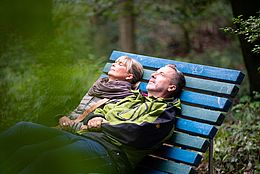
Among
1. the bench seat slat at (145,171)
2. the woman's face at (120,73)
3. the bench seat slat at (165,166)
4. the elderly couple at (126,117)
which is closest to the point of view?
the elderly couple at (126,117)

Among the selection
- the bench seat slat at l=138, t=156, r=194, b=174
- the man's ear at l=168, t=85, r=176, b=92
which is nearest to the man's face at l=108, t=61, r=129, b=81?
the man's ear at l=168, t=85, r=176, b=92

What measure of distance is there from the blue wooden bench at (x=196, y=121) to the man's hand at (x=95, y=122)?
407mm

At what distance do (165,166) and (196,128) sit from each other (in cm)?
31

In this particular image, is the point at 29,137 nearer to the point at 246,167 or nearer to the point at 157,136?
the point at 157,136

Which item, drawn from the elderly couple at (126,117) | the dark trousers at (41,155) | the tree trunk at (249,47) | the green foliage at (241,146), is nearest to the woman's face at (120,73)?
the elderly couple at (126,117)

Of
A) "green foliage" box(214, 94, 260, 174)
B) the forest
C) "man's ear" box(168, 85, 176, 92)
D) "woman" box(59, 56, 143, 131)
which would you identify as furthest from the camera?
"green foliage" box(214, 94, 260, 174)

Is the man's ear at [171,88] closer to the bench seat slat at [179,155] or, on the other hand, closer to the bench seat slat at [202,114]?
the bench seat slat at [202,114]

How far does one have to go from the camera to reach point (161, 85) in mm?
3619

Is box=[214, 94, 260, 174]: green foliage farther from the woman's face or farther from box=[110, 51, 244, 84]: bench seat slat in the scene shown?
the woman's face

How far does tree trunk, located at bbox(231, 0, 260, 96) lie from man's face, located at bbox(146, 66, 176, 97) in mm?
1635

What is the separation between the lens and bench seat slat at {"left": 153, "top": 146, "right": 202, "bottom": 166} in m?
3.44

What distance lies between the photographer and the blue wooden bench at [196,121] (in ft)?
11.4

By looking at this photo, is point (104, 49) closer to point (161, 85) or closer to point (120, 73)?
point (120, 73)

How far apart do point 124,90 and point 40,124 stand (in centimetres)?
275
